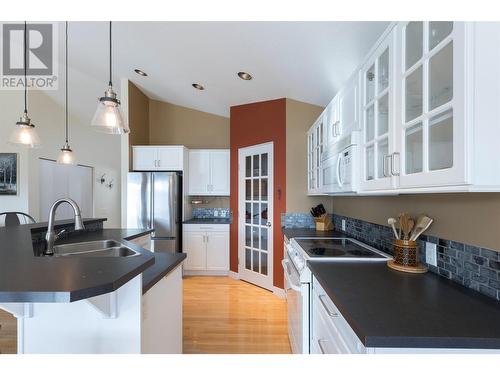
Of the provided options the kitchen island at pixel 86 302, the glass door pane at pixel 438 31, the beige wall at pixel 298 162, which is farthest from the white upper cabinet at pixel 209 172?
the glass door pane at pixel 438 31

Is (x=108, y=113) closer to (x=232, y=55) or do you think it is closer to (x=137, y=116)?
(x=232, y=55)

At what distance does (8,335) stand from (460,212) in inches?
143

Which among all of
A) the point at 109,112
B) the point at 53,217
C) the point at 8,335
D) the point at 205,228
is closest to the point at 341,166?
the point at 109,112

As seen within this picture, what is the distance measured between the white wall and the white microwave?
3458mm

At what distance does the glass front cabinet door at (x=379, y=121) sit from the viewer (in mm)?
1203

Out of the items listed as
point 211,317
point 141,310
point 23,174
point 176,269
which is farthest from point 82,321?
point 23,174

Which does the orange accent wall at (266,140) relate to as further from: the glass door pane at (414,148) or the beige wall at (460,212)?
the glass door pane at (414,148)

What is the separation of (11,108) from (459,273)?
645 cm

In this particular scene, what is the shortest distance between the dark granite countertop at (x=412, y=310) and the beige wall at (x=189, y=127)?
3.78 m

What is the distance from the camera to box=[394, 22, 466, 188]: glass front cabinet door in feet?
2.71

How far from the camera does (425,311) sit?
0.94 m

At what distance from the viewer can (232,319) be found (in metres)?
2.65
